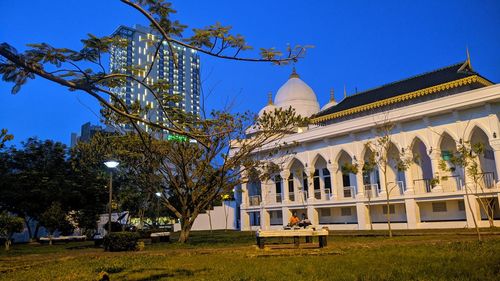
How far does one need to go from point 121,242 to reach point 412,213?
16.8 m

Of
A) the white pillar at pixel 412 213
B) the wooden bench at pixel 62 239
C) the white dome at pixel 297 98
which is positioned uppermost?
the white dome at pixel 297 98

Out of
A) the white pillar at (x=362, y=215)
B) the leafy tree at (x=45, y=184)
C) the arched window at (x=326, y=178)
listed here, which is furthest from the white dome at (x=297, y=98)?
the leafy tree at (x=45, y=184)

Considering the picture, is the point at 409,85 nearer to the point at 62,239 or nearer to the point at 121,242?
the point at 121,242

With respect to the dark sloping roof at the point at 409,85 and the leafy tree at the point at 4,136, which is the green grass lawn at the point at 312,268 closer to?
the leafy tree at the point at 4,136

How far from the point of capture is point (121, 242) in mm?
15367

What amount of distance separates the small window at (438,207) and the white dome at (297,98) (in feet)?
56.6

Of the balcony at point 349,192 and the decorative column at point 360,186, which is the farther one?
the balcony at point 349,192

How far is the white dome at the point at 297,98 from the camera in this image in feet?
131

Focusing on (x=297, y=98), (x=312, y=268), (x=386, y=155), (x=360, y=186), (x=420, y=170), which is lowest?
(x=312, y=268)

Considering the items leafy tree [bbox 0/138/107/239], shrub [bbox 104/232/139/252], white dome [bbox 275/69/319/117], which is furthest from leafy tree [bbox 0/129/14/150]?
white dome [bbox 275/69/319/117]

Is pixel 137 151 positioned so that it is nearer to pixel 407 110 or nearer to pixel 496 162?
pixel 407 110

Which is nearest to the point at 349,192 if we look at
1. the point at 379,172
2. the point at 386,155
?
the point at 379,172

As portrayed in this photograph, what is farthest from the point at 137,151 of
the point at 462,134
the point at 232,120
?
the point at 462,134

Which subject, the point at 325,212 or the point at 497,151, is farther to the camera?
the point at 325,212
